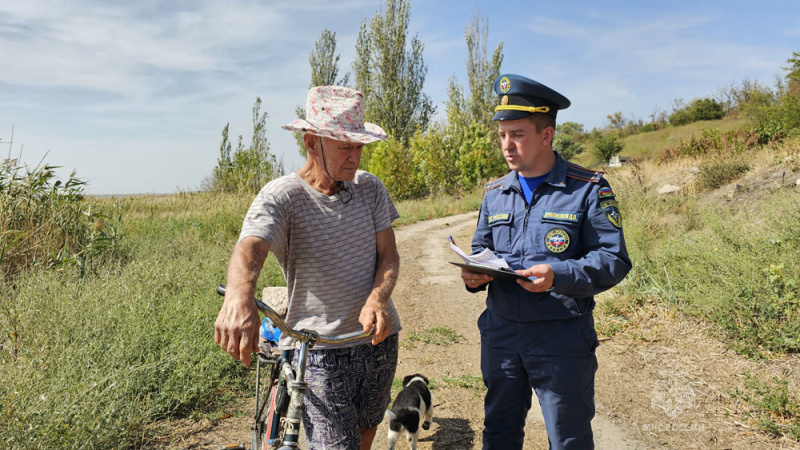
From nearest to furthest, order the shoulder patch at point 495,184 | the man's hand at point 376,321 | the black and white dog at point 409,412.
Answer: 1. the man's hand at point 376,321
2. the shoulder patch at point 495,184
3. the black and white dog at point 409,412

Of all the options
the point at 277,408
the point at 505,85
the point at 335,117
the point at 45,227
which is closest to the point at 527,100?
the point at 505,85

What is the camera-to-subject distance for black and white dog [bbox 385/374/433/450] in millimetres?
3402

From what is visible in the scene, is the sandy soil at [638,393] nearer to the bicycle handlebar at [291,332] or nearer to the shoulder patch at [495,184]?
the shoulder patch at [495,184]

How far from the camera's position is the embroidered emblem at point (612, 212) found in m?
2.14

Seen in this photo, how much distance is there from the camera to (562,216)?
7.21 feet

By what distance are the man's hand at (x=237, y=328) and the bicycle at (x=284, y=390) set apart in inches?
2.2

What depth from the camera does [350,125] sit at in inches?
82.7

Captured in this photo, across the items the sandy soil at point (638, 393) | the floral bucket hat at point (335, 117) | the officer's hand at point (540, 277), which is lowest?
the sandy soil at point (638, 393)

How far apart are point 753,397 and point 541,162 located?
3266 mm

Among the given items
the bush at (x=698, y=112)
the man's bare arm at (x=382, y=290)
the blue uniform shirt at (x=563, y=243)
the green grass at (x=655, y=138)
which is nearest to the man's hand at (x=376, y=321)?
the man's bare arm at (x=382, y=290)

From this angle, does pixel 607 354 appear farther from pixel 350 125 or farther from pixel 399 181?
pixel 399 181

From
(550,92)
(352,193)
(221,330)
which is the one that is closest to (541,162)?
(550,92)

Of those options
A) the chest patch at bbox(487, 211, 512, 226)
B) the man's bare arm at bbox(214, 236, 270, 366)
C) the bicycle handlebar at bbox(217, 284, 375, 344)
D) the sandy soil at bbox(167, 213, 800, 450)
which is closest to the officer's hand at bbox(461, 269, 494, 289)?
the chest patch at bbox(487, 211, 512, 226)

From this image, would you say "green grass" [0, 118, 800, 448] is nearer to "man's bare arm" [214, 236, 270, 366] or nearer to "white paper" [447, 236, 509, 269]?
"man's bare arm" [214, 236, 270, 366]
